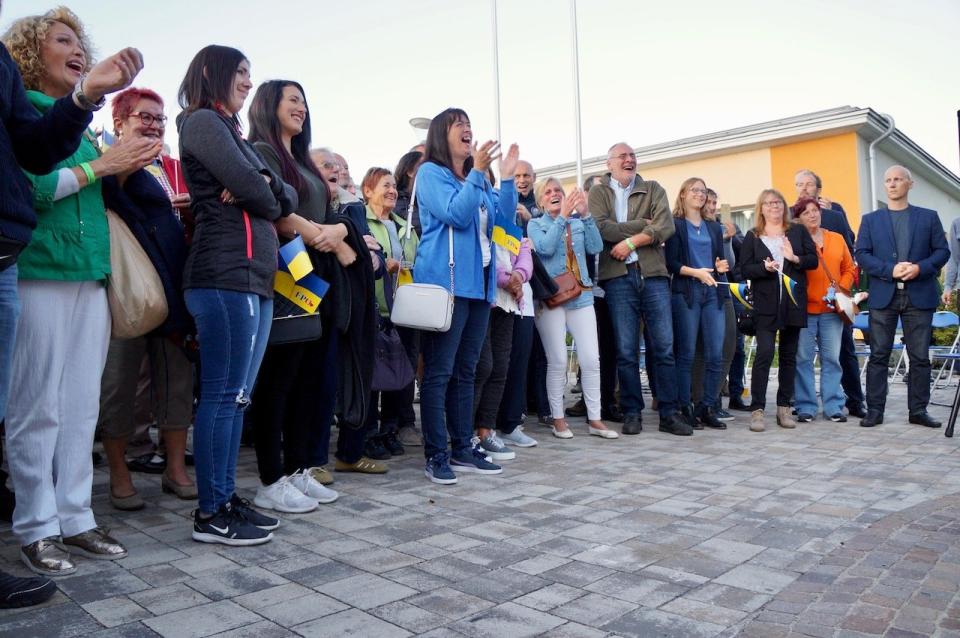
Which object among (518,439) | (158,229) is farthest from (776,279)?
(158,229)

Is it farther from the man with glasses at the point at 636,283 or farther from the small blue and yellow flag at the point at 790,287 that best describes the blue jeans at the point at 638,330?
the small blue and yellow flag at the point at 790,287

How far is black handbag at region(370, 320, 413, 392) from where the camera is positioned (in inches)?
192

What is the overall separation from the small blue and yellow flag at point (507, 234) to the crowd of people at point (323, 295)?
0.02 m

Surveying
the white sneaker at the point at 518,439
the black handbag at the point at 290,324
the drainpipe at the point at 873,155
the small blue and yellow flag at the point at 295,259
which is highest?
the drainpipe at the point at 873,155

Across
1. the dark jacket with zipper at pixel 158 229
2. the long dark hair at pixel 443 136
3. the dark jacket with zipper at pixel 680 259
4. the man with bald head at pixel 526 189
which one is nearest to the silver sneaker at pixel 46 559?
the dark jacket with zipper at pixel 158 229

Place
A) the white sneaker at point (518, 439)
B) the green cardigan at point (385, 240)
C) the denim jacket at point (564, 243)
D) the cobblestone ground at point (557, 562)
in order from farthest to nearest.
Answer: the denim jacket at point (564, 243), the white sneaker at point (518, 439), the green cardigan at point (385, 240), the cobblestone ground at point (557, 562)

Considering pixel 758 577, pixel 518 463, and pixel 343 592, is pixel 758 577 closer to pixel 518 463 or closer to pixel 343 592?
pixel 343 592

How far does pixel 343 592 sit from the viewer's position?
2.65 metres

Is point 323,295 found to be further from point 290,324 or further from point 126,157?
point 126,157

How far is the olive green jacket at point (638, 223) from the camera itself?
6.39 metres

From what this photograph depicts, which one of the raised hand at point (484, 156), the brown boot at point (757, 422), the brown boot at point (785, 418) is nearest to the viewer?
the raised hand at point (484, 156)

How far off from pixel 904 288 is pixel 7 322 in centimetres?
683

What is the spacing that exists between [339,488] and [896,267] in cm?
524

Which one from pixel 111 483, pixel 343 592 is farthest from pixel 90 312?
pixel 343 592
